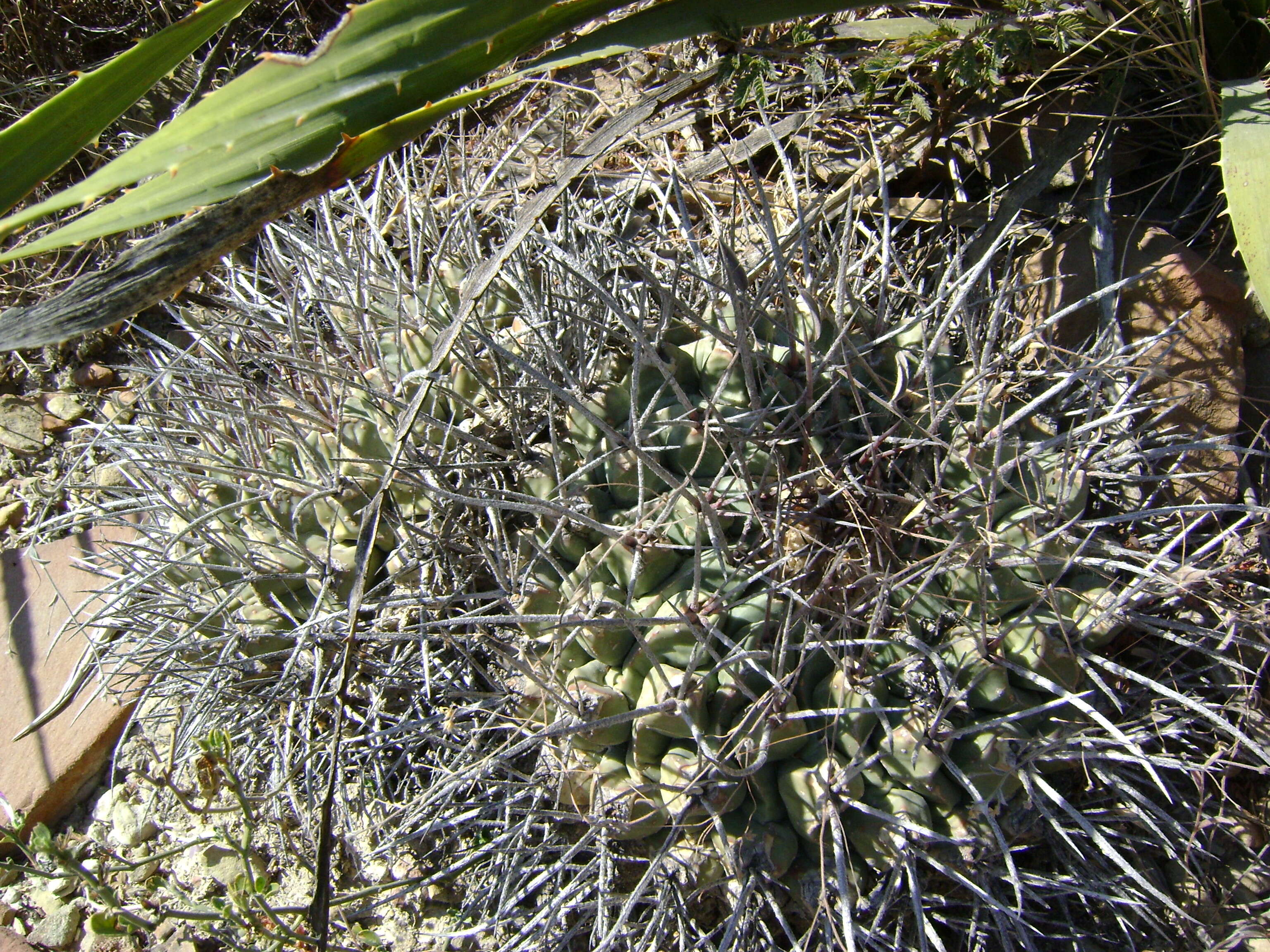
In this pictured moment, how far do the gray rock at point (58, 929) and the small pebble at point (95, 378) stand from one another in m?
1.31

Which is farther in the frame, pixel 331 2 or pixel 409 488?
pixel 331 2

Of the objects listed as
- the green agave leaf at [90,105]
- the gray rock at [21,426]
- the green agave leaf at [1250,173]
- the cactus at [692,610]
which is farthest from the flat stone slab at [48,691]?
the green agave leaf at [1250,173]

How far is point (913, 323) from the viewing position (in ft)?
4.04

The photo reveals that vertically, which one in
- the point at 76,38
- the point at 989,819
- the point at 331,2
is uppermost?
the point at 76,38

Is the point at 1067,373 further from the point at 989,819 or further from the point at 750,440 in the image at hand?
the point at 989,819

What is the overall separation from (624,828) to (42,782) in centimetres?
148

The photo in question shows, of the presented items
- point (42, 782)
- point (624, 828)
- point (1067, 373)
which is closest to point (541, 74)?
point (1067, 373)

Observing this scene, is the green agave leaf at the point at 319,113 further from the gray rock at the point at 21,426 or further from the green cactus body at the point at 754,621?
the gray rock at the point at 21,426

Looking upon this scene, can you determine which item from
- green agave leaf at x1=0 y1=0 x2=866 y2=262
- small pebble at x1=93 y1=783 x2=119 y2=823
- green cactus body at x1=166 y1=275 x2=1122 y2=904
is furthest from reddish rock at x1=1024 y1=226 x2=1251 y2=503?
small pebble at x1=93 y1=783 x2=119 y2=823

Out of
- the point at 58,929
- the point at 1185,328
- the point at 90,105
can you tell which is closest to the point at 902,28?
the point at 1185,328

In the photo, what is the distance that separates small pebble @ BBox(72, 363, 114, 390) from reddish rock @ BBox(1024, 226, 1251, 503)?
2.30 m

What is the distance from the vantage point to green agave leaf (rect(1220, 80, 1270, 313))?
3.81 ft

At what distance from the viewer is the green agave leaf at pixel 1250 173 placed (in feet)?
3.81

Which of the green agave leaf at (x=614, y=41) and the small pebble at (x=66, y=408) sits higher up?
the green agave leaf at (x=614, y=41)
